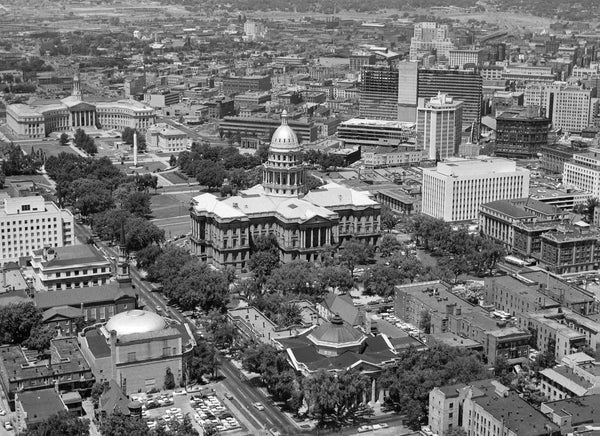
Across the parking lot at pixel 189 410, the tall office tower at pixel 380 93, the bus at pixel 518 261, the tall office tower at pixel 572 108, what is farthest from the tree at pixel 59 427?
the tall office tower at pixel 572 108

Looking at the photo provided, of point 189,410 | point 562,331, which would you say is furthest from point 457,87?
point 189,410

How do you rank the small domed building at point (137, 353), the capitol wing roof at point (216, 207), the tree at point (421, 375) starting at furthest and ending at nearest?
the capitol wing roof at point (216, 207) < the small domed building at point (137, 353) < the tree at point (421, 375)

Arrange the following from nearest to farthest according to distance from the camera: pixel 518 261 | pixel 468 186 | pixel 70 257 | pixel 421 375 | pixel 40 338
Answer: pixel 421 375 → pixel 40 338 → pixel 70 257 → pixel 518 261 → pixel 468 186

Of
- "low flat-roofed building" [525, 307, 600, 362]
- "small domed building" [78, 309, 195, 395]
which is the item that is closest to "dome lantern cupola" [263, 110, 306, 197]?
"low flat-roofed building" [525, 307, 600, 362]

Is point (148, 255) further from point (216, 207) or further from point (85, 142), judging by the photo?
point (85, 142)

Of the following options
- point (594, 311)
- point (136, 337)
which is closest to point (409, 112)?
point (594, 311)

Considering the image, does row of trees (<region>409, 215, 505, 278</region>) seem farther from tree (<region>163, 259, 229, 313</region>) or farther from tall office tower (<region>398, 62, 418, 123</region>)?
tall office tower (<region>398, 62, 418, 123</region>)

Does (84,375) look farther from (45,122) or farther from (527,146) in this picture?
(45,122)

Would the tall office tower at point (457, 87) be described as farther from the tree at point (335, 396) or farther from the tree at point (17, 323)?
the tree at point (335, 396)
